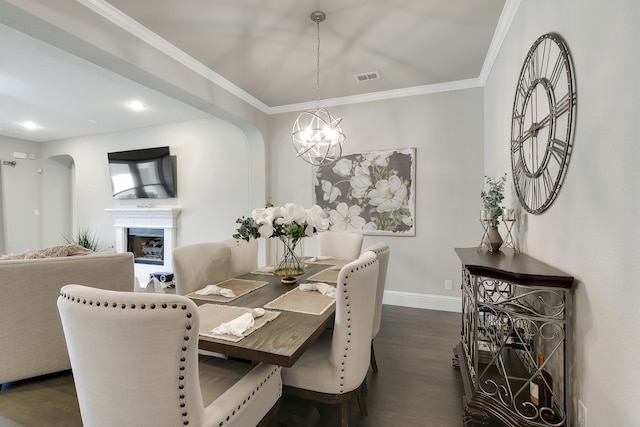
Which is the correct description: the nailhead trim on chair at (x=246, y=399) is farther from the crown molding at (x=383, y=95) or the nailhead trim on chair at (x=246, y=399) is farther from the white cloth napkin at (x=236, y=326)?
the crown molding at (x=383, y=95)

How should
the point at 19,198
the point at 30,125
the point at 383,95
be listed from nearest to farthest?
the point at 383,95 → the point at 30,125 → the point at 19,198

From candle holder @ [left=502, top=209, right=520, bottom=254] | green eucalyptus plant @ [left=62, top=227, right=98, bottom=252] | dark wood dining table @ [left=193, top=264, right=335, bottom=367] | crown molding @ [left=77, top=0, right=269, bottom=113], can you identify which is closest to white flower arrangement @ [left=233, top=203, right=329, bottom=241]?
dark wood dining table @ [left=193, top=264, right=335, bottom=367]

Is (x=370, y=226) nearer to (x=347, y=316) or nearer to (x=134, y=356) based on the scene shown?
(x=347, y=316)

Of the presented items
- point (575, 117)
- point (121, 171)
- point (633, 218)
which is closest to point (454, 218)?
point (575, 117)

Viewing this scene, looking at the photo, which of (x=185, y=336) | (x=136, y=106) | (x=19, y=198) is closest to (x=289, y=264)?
(x=185, y=336)

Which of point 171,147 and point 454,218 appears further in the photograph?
point 171,147

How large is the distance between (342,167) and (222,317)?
117 inches

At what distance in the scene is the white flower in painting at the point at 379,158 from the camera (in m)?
3.83

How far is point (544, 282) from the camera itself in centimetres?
132

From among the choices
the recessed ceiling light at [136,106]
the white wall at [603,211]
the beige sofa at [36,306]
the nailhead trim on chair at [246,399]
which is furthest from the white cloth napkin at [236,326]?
the recessed ceiling light at [136,106]

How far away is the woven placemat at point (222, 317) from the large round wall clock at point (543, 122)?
5.22 ft

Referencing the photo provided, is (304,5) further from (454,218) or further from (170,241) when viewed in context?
(170,241)

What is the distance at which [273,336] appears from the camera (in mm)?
1241

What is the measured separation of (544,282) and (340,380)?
Answer: 1.04 metres
